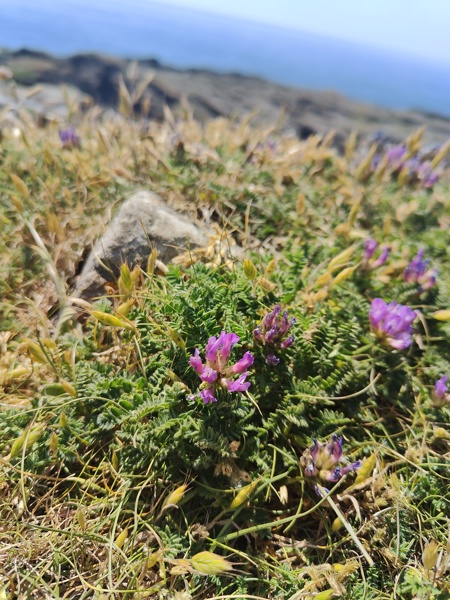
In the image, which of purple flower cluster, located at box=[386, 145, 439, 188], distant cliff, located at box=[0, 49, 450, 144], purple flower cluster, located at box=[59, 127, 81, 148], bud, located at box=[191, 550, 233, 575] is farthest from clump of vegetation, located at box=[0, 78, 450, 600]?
distant cliff, located at box=[0, 49, 450, 144]

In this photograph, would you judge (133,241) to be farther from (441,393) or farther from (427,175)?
(427,175)

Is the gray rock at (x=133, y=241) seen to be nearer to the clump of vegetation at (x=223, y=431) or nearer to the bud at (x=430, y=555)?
the clump of vegetation at (x=223, y=431)

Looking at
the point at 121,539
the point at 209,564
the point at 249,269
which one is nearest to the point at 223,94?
the point at 249,269

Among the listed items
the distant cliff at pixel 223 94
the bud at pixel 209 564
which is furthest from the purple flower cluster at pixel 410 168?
the distant cliff at pixel 223 94

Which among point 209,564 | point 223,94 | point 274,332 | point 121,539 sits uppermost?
point 274,332

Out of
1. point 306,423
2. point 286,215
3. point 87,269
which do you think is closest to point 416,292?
point 286,215

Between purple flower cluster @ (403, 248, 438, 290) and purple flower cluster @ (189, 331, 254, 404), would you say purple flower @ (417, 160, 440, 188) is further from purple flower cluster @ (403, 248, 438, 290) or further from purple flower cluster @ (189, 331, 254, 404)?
purple flower cluster @ (189, 331, 254, 404)

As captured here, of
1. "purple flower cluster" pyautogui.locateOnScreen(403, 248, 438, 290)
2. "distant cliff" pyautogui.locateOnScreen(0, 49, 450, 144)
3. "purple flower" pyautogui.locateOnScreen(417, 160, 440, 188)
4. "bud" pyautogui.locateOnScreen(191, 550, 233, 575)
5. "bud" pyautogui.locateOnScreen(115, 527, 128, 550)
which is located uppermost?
"purple flower" pyautogui.locateOnScreen(417, 160, 440, 188)

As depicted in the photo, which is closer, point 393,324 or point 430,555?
point 430,555
